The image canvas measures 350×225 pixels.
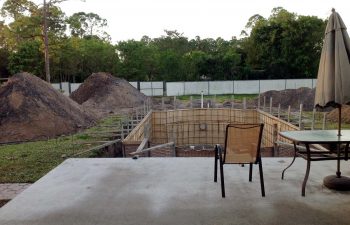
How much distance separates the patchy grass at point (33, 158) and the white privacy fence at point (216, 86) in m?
18.5

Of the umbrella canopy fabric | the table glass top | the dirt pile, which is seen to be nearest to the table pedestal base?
the table glass top

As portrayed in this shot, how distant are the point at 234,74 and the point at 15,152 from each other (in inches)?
1037

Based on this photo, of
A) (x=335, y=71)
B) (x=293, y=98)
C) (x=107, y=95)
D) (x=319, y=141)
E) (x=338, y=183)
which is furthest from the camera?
(x=293, y=98)

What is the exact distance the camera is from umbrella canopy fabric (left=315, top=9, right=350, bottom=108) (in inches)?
141

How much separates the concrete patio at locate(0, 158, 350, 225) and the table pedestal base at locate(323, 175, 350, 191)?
0.29 feet

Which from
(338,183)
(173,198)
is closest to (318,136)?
(338,183)

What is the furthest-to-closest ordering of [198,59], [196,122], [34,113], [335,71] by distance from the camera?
[198,59]
[196,122]
[34,113]
[335,71]

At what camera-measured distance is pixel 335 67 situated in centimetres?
363

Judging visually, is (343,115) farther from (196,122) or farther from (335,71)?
(335,71)

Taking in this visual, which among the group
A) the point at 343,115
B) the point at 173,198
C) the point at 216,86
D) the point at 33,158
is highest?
the point at 216,86

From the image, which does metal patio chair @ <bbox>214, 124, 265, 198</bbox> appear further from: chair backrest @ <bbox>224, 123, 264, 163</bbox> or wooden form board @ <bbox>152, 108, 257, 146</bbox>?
wooden form board @ <bbox>152, 108, 257, 146</bbox>

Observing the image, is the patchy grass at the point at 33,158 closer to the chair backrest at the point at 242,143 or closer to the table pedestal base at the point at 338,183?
the chair backrest at the point at 242,143

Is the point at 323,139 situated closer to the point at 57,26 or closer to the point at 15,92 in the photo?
the point at 15,92

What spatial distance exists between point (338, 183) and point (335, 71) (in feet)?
3.85
